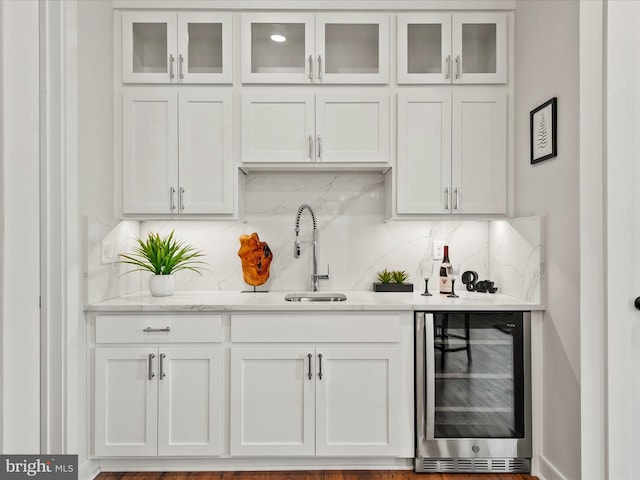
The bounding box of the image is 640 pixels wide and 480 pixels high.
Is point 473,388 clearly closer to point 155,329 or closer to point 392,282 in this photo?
point 392,282

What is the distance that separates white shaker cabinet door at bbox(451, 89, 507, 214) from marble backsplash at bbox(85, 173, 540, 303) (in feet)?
1.28

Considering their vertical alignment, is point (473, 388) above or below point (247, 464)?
above

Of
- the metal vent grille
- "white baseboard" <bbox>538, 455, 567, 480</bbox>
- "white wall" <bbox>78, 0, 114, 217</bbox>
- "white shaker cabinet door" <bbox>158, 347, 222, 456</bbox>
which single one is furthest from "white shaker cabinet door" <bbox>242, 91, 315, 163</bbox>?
"white baseboard" <bbox>538, 455, 567, 480</bbox>

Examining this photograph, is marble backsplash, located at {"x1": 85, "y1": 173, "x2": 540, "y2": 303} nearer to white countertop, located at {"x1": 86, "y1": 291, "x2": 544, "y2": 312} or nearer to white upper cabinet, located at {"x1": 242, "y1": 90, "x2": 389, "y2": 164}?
white upper cabinet, located at {"x1": 242, "y1": 90, "x2": 389, "y2": 164}

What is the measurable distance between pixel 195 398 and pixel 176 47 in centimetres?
195

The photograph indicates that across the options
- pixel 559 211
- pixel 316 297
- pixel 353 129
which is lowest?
pixel 316 297

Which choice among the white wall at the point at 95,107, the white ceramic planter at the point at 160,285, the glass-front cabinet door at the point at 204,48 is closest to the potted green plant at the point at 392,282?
the white ceramic planter at the point at 160,285

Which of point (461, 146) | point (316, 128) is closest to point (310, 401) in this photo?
point (316, 128)

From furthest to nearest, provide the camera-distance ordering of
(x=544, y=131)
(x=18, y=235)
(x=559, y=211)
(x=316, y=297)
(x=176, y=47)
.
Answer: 1. (x=316, y=297)
2. (x=176, y=47)
3. (x=544, y=131)
4. (x=559, y=211)
5. (x=18, y=235)

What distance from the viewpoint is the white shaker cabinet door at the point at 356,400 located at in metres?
2.19

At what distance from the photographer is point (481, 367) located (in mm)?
2203

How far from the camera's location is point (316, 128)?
2482mm

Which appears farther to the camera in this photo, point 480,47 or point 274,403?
point 480,47
